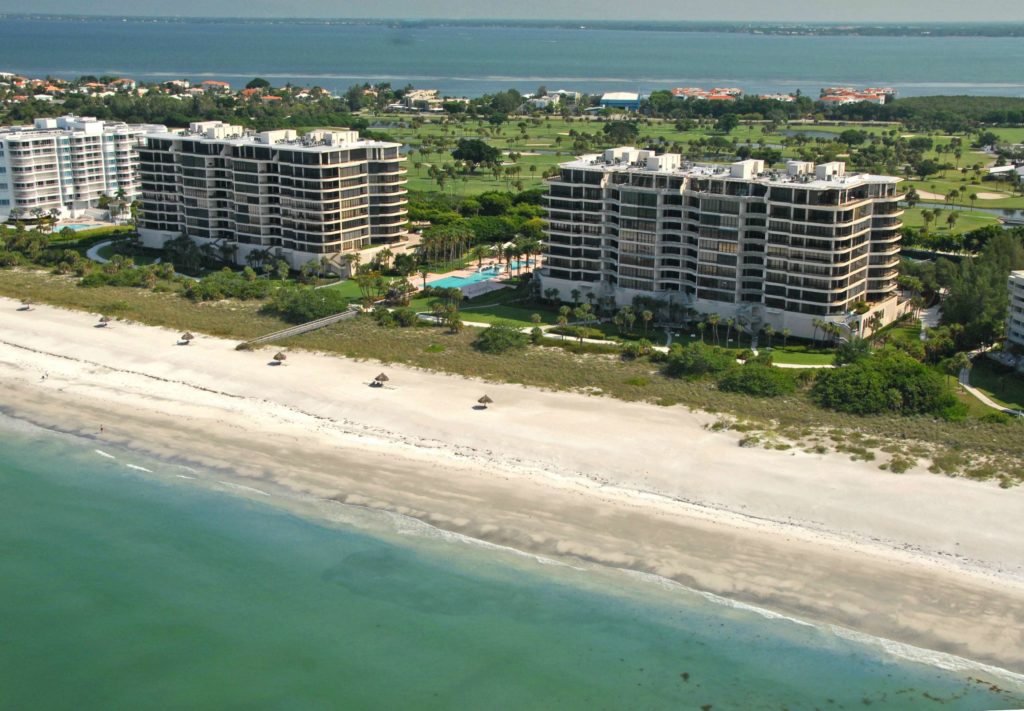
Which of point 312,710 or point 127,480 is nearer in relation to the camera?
point 312,710

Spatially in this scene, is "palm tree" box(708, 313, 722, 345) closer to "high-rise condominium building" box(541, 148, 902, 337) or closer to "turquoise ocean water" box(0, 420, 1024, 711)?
"high-rise condominium building" box(541, 148, 902, 337)

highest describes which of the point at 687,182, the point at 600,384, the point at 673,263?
the point at 687,182

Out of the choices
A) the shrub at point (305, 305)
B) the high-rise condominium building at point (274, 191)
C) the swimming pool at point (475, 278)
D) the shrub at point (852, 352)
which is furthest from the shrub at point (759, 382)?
the high-rise condominium building at point (274, 191)

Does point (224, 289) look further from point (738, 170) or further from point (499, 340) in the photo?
point (738, 170)

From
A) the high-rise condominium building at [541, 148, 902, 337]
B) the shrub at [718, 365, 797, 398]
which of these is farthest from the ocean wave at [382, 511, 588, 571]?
the high-rise condominium building at [541, 148, 902, 337]

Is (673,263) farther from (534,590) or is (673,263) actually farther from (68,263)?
(68,263)

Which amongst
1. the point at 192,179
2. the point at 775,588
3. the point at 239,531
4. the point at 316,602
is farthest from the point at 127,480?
the point at 192,179

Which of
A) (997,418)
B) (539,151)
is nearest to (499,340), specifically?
(997,418)

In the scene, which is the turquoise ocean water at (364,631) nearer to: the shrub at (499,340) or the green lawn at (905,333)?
the shrub at (499,340)
